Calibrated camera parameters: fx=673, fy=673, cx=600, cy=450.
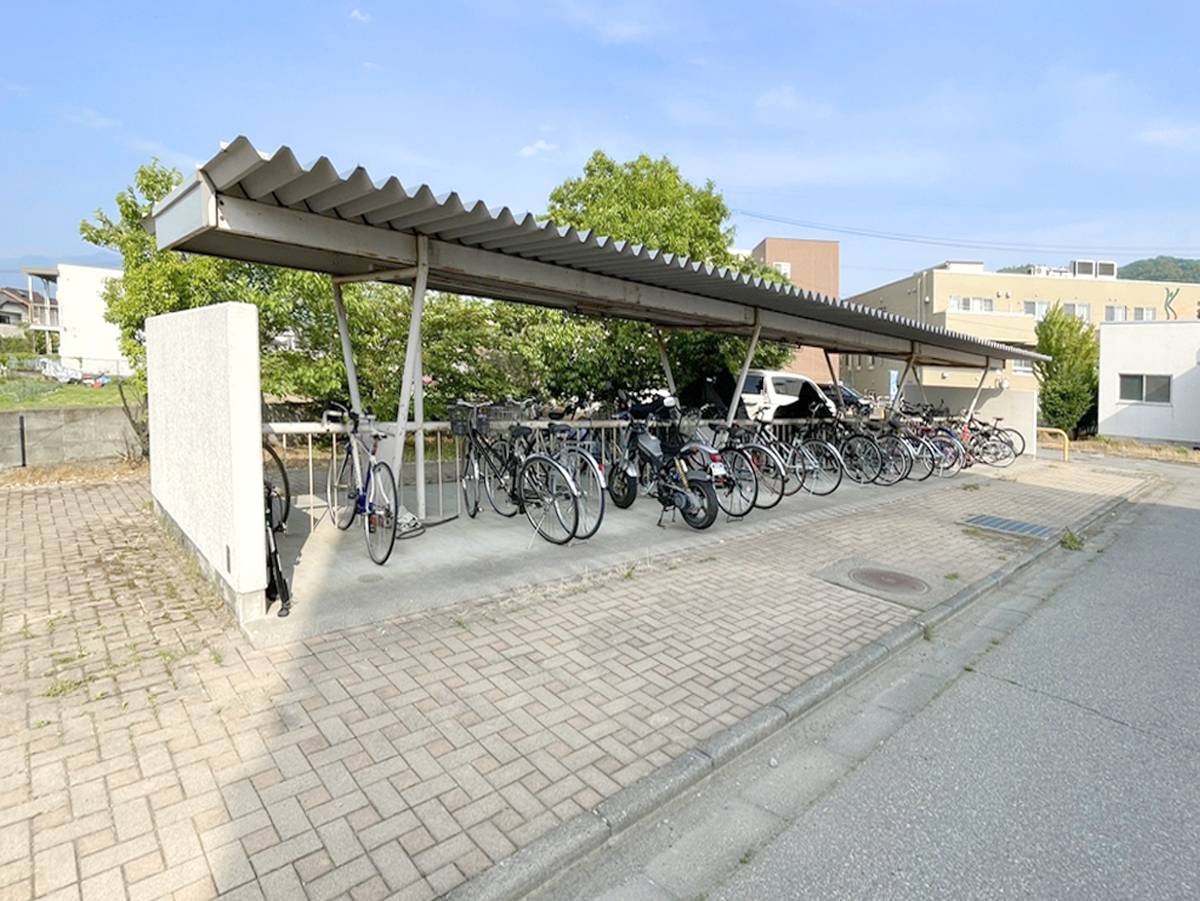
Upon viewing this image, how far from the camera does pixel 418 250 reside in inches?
221

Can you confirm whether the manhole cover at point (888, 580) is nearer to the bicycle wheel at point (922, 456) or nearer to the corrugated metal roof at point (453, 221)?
the corrugated metal roof at point (453, 221)

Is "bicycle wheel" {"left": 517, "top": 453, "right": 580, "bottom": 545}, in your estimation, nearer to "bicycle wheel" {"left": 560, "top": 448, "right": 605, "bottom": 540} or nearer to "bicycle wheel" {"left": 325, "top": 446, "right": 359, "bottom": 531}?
"bicycle wheel" {"left": 560, "top": 448, "right": 605, "bottom": 540}

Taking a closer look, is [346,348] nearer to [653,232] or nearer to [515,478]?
[515,478]

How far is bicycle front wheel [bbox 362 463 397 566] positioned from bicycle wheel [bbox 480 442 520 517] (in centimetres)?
152

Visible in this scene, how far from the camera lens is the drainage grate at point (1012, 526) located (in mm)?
7461

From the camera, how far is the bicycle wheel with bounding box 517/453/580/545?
5.88m

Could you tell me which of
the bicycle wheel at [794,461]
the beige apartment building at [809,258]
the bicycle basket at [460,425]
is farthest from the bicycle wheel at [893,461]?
the beige apartment building at [809,258]

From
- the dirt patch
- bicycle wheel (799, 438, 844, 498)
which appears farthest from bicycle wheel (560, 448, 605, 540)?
the dirt patch

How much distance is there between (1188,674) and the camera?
13.0 feet

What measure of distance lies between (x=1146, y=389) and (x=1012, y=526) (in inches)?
668

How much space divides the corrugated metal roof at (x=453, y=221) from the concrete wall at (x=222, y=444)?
32.6 inches

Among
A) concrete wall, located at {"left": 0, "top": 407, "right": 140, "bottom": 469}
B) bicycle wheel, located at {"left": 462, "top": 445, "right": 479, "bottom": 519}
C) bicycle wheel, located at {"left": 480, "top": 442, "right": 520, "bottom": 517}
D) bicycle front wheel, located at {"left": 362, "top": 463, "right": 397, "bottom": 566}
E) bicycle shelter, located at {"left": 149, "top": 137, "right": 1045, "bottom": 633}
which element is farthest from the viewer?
concrete wall, located at {"left": 0, "top": 407, "right": 140, "bottom": 469}

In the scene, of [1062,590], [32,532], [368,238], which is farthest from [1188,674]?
[32,532]

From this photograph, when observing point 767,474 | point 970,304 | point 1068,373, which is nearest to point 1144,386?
point 1068,373
